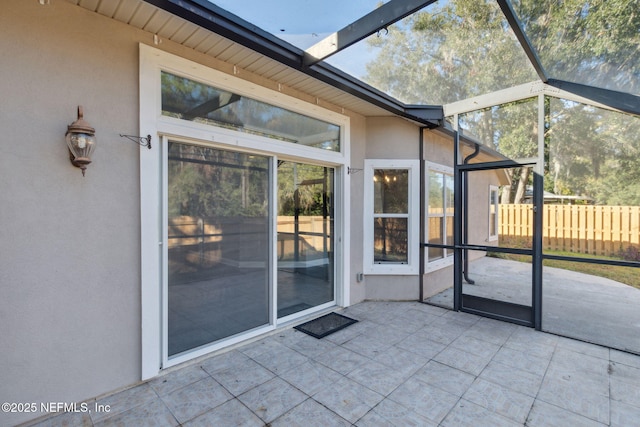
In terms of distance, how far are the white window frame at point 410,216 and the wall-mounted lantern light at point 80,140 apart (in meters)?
3.40

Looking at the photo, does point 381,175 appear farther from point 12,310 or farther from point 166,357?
point 12,310

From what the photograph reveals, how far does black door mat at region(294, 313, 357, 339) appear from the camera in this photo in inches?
133

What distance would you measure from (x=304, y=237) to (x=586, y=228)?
536 centimetres

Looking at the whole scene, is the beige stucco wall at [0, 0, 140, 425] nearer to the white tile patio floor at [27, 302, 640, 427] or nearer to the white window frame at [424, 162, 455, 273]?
the white tile patio floor at [27, 302, 640, 427]

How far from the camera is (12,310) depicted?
1904mm

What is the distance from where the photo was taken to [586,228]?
5.33 m

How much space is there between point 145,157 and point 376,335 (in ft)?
9.76

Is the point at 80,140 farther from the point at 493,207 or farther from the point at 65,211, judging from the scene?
the point at 493,207

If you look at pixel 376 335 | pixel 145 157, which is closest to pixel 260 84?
pixel 145 157

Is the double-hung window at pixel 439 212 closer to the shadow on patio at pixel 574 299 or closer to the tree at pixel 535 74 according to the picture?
the shadow on patio at pixel 574 299

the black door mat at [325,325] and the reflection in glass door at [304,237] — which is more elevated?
the reflection in glass door at [304,237]

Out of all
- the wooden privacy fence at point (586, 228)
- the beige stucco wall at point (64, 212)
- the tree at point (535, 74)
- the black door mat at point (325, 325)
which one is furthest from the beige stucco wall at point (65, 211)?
the wooden privacy fence at point (586, 228)

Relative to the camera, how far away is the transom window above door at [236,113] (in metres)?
2.62

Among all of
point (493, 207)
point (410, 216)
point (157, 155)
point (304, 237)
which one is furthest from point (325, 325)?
point (493, 207)
